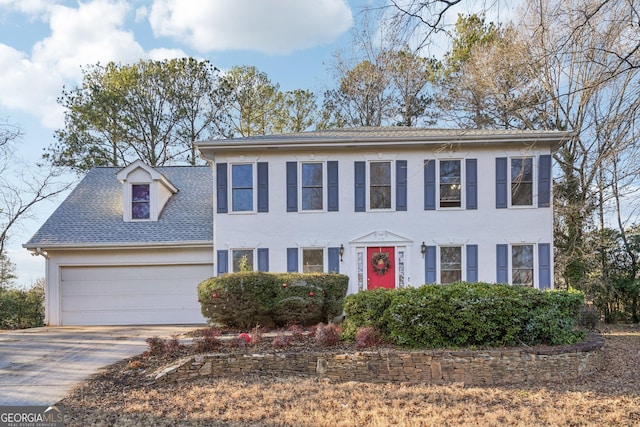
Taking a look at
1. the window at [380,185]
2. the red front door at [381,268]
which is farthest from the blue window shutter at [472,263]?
the window at [380,185]

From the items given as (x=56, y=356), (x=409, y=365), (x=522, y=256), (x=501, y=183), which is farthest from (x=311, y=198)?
(x=56, y=356)

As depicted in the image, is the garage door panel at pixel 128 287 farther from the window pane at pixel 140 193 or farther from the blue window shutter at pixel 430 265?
the blue window shutter at pixel 430 265

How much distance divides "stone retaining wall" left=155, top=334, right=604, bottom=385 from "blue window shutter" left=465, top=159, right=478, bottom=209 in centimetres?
571

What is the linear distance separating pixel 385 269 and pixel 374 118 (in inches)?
430

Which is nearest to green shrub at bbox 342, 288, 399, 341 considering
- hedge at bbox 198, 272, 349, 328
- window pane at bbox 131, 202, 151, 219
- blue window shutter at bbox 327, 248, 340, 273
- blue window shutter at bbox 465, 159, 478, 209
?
hedge at bbox 198, 272, 349, 328

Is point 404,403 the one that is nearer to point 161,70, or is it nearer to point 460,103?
point 460,103

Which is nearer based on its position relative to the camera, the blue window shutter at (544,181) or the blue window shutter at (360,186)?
the blue window shutter at (544,181)

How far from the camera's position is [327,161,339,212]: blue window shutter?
39.5ft

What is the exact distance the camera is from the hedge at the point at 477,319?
6809 millimetres

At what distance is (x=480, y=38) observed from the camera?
17.3 metres

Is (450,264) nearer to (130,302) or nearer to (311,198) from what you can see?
(311,198)

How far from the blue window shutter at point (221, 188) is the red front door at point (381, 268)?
13.8ft

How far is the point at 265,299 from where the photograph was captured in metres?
9.84

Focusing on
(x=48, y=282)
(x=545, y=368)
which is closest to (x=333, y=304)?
(x=545, y=368)
